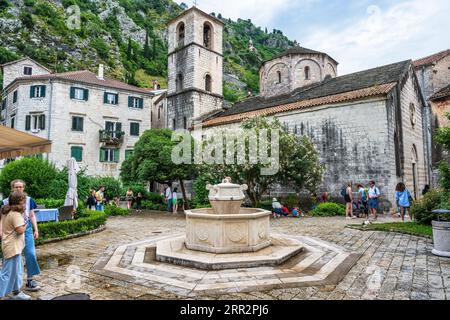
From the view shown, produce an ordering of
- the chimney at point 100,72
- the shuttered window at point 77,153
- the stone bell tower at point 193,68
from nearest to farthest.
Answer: the shuttered window at point 77,153 → the stone bell tower at point 193,68 → the chimney at point 100,72

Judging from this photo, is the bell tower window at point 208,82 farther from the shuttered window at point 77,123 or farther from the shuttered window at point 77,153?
the shuttered window at point 77,153

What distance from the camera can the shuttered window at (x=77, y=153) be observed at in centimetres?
2709

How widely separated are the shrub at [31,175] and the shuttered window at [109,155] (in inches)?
597

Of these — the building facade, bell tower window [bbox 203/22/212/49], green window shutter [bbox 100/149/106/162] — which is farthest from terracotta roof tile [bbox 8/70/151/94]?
bell tower window [bbox 203/22/212/49]

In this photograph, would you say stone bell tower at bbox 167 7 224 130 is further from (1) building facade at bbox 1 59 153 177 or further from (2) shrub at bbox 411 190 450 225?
(2) shrub at bbox 411 190 450 225

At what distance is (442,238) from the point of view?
6.80 m

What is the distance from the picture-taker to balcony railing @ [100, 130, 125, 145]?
93.6ft

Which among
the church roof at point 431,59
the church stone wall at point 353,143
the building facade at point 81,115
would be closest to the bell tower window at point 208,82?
the building facade at point 81,115

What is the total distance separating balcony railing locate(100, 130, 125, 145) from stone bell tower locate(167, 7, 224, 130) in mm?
5239

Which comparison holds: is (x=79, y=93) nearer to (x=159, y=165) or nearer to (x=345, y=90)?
(x=159, y=165)

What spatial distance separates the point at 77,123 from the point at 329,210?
24530 millimetres

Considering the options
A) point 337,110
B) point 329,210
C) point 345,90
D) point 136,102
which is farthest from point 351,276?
point 136,102

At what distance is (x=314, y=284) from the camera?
4.95 meters

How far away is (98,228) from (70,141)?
1925 cm
